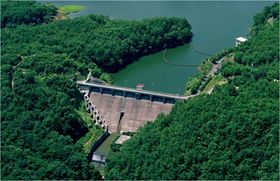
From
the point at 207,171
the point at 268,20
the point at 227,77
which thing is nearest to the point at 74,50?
the point at 227,77

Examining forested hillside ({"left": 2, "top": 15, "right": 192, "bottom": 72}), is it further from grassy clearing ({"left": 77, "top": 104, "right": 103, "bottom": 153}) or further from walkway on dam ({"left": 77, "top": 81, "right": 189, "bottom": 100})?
grassy clearing ({"left": 77, "top": 104, "right": 103, "bottom": 153})

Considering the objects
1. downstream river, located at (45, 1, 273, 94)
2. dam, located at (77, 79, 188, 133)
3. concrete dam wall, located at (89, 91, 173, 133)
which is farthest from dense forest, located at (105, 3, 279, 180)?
downstream river, located at (45, 1, 273, 94)

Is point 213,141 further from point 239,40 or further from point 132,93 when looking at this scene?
point 239,40

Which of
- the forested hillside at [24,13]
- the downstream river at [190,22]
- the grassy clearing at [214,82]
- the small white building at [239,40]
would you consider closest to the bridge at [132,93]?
the grassy clearing at [214,82]

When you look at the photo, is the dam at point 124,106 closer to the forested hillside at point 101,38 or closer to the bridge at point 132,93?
the bridge at point 132,93

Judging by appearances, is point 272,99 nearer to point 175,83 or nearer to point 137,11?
point 175,83

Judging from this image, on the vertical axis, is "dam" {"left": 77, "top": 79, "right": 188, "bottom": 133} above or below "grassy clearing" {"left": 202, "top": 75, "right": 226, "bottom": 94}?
below

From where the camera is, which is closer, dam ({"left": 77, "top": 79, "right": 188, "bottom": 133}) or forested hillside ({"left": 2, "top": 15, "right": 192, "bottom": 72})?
dam ({"left": 77, "top": 79, "right": 188, "bottom": 133})
